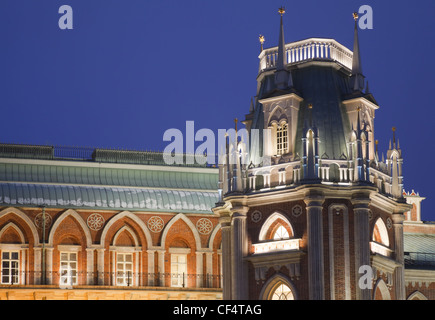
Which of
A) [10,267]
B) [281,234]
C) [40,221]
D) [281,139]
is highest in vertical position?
[281,139]

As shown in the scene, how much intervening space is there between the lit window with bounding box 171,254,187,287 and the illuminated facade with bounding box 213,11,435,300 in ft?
37.8

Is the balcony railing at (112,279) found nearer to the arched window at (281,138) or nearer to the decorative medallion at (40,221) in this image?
the decorative medallion at (40,221)

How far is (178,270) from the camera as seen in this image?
7569 centimetres

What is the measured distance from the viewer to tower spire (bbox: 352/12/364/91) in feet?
209

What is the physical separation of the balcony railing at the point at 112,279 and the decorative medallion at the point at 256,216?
14572 millimetres

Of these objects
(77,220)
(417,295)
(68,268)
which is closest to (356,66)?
(417,295)

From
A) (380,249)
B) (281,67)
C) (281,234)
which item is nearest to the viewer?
(281,234)

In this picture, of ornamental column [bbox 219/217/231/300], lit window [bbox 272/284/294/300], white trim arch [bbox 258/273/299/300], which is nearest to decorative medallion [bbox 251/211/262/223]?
ornamental column [bbox 219/217/231/300]

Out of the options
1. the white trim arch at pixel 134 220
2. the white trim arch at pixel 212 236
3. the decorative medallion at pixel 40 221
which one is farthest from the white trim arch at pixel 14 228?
the white trim arch at pixel 212 236

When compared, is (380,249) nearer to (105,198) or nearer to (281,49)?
(281,49)

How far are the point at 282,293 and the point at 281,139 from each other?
8654mm

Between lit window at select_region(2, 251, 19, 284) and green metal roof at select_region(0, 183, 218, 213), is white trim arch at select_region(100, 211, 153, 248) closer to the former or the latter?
green metal roof at select_region(0, 183, 218, 213)
